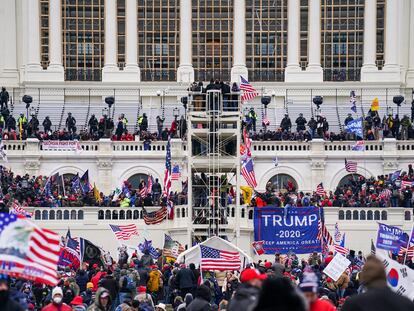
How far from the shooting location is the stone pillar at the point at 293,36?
8200 centimetres

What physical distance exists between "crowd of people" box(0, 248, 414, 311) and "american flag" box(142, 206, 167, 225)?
29.3 feet

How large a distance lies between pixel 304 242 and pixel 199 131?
9.67 meters

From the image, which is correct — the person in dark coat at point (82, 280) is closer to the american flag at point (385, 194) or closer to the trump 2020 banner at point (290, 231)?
the trump 2020 banner at point (290, 231)

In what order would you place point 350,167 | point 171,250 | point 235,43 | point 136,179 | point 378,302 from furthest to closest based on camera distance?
point 235,43 < point 136,179 < point 350,167 < point 171,250 < point 378,302

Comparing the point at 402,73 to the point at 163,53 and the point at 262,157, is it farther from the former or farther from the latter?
the point at 262,157

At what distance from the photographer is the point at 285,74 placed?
3216 inches

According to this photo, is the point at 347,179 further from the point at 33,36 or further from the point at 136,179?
the point at 33,36

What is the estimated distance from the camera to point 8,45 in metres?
82.8

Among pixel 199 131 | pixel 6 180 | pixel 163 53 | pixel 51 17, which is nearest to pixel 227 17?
pixel 163 53

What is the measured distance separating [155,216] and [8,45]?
100ft

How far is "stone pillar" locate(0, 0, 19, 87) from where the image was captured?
269 feet

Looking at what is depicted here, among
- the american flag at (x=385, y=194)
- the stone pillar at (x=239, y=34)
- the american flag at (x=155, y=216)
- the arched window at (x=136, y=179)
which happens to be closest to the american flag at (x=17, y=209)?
the american flag at (x=155, y=216)

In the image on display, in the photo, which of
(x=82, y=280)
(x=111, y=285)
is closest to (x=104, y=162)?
(x=82, y=280)

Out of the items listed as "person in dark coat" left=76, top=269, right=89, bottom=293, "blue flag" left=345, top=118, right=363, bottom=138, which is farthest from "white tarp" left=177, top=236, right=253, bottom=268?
"blue flag" left=345, top=118, right=363, bottom=138
